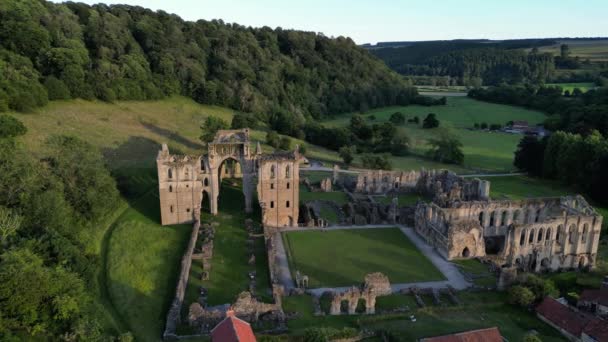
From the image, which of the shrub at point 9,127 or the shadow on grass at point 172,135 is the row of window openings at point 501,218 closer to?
the shadow on grass at point 172,135

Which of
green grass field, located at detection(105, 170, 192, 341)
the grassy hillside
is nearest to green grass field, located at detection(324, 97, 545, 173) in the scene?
the grassy hillside

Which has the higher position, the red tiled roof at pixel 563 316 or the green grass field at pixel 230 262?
the red tiled roof at pixel 563 316

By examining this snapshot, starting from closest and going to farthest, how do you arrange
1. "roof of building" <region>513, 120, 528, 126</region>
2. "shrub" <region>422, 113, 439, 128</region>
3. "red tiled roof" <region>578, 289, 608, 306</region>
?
"red tiled roof" <region>578, 289, 608, 306</region> < "shrub" <region>422, 113, 439, 128</region> < "roof of building" <region>513, 120, 528, 126</region>

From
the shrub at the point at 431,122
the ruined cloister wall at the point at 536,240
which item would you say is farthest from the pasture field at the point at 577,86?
the ruined cloister wall at the point at 536,240

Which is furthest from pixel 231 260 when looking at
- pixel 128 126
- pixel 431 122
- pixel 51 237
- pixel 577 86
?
pixel 577 86

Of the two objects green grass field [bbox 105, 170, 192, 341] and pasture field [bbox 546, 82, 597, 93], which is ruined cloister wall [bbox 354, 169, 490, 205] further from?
pasture field [bbox 546, 82, 597, 93]

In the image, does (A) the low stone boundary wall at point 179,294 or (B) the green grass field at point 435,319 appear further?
(B) the green grass field at point 435,319

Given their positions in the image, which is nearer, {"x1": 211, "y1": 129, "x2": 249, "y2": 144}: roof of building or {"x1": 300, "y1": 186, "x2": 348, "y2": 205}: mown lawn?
{"x1": 211, "y1": 129, "x2": 249, "y2": 144}: roof of building
